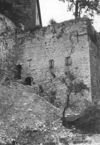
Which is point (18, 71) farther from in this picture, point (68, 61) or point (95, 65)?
point (95, 65)

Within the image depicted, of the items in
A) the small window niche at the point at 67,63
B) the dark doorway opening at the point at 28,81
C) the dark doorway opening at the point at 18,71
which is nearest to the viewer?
the small window niche at the point at 67,63

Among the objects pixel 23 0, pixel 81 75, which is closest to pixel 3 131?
pixel 81 75

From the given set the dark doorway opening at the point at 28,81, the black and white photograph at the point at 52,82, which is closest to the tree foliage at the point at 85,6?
the black and white photograph at the point at 52,82

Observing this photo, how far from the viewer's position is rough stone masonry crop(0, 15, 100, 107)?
2170 centimetres

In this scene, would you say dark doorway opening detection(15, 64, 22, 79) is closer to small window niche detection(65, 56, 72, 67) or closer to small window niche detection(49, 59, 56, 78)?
small window niche detection(49, 59, 56, 78)

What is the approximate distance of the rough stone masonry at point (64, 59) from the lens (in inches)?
854

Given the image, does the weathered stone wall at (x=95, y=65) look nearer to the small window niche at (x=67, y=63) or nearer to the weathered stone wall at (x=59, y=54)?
the weathered stone wall at (x=59, y=54)

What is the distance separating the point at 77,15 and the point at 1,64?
287 inches

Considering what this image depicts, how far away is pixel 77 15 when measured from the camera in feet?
91.0

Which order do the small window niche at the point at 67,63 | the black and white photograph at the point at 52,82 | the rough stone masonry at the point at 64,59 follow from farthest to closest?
1. the small window niche at the point at 67,63
2. the rough stone masonry at the point at 64,59
3. the black and white photograph at the point at 52,82

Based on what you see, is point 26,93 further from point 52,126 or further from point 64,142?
point 64,142

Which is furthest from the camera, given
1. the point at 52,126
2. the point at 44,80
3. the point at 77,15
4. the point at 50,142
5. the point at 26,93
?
the point at 77,15

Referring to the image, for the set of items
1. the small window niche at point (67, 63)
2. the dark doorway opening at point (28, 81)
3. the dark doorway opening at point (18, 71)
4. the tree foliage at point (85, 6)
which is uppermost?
the tree foliage at point (85, 6)

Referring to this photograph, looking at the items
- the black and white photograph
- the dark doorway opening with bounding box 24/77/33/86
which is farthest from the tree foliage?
the dark doorway opening with bounding box 24/77/33/86
